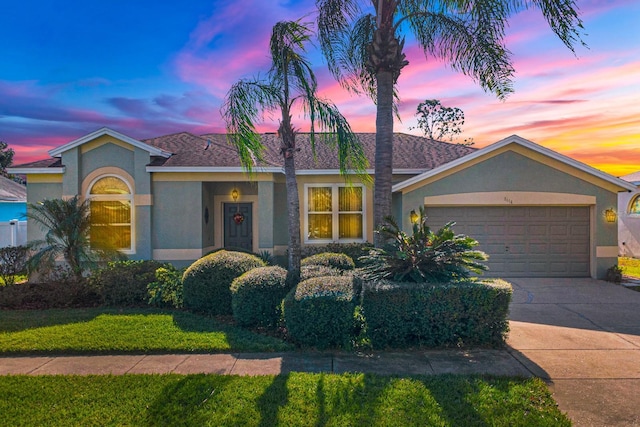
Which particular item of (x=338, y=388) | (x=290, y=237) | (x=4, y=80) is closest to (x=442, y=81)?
(x=290, y=237)

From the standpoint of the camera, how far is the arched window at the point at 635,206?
20531 millimetres

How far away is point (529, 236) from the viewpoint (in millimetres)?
13227

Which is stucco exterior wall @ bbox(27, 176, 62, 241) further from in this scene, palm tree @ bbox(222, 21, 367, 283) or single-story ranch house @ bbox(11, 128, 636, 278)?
palm tree @ bbox(222, 21, 367, 283)

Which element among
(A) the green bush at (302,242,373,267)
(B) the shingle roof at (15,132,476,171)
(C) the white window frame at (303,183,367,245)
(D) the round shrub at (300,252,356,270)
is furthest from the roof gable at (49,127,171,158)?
(D) the round shrub at (300,252,356,270)

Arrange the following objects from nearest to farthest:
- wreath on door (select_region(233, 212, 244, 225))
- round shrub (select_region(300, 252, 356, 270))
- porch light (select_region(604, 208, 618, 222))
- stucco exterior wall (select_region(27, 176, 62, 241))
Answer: round shrub (select_region(300, 252, 356, 270)) → porch light (select_region(604, 208, 618, 222)) → stucco exterior wall (select_region(27, 176, 62, 241)) → wreath on door (select_region(233, 212, 244, 225))

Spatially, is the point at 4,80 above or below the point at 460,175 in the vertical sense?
above

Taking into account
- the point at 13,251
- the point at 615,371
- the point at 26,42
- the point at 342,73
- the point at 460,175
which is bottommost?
the point at 615,371

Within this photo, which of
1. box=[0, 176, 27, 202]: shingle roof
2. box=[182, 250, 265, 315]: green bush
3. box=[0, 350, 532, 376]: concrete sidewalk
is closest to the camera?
box=[0, 350, 532, 376]: concrete sidewalk

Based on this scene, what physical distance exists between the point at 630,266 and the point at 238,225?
15684mm

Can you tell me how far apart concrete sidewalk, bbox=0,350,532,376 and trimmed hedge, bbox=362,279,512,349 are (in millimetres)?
261

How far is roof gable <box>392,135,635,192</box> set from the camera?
41.4 ft

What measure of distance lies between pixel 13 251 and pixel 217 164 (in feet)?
23.1

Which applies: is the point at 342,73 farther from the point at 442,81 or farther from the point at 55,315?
the point at 55,315

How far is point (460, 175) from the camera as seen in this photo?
13.0 meters
